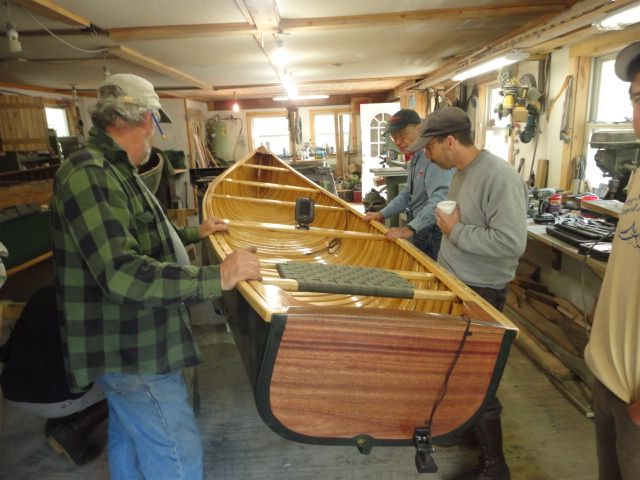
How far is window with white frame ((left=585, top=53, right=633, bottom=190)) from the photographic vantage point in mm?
3557

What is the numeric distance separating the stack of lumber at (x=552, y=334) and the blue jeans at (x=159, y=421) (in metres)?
2.24

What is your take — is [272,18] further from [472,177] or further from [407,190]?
[472,177]

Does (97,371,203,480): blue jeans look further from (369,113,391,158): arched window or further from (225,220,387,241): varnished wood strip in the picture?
(369,113,391,158): arched window

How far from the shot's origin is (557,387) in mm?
2674

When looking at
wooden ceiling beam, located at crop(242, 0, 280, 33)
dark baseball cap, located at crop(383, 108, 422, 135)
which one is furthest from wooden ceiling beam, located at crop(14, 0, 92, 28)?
dark baseball cap, located at crop(383, 108, 422, 135)

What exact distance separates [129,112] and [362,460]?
1.91m

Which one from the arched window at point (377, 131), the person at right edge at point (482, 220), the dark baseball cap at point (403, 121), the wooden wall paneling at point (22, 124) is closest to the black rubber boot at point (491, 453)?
the person at right edge at point (482, 220)

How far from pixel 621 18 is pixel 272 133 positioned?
1077 centimetres

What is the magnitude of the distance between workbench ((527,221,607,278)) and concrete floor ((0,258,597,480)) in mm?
867

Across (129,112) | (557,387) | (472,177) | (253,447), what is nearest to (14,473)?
(253,447)

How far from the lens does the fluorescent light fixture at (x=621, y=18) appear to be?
2169mm

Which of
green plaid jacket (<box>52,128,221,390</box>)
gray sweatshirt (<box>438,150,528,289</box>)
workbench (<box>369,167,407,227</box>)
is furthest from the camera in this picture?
workbench (<box>369,167,407,227</box>)

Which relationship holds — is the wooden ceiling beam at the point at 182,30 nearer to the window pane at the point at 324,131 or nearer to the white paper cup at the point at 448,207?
the white paper cup at the point at 448,207

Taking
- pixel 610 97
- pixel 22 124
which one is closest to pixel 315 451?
pixel 610 97
